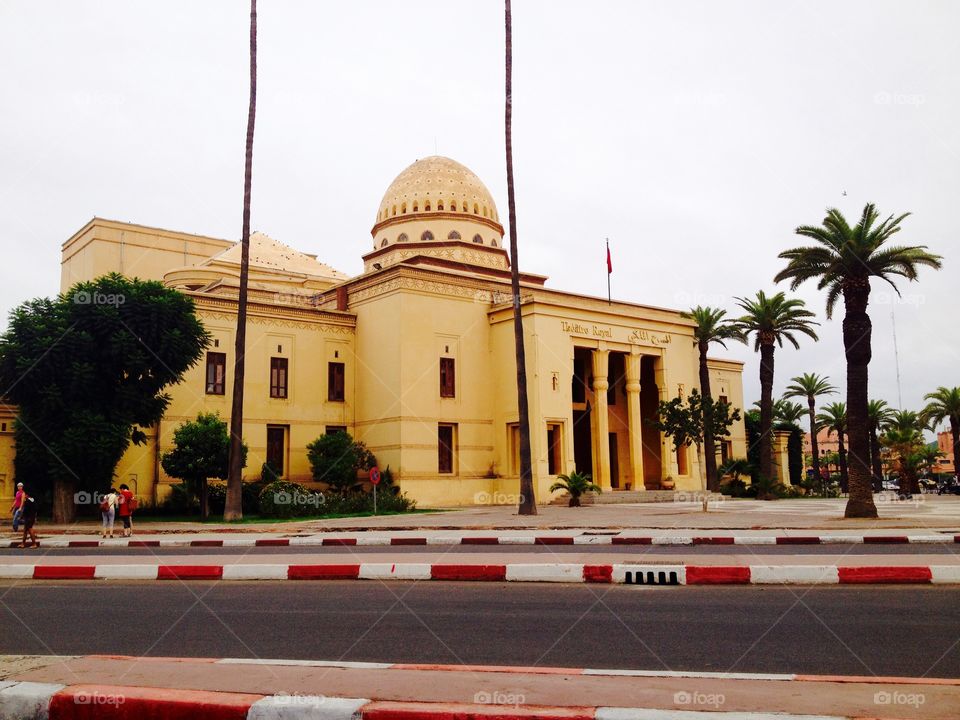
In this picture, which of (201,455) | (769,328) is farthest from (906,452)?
(201,455)

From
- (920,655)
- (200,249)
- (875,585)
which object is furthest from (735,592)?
(200,249)

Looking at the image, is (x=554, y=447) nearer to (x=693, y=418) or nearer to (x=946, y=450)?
(x=693, y=418)

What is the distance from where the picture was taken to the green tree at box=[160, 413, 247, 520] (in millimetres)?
28125

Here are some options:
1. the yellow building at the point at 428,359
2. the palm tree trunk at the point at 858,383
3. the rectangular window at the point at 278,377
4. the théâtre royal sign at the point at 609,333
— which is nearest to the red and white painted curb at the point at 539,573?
the palm tree trunk at the point at 858,383

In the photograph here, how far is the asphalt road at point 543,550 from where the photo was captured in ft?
42.6

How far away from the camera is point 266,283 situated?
41750mm

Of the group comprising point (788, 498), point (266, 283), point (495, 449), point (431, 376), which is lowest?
point (788, 498)

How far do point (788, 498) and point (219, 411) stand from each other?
3021cm

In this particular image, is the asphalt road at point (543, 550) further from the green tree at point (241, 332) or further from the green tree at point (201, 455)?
the green tree at point (201, 455)

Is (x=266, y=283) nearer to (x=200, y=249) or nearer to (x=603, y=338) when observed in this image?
(x=200, y=249)

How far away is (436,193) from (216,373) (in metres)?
15.4

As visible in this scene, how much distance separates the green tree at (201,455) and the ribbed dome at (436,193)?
17700 mm

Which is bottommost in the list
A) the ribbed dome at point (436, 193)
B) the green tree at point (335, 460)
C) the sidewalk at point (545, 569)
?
the sidewalk at point (545, 569)

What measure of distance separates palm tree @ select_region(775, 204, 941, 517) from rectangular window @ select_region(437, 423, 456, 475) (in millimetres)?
17221
